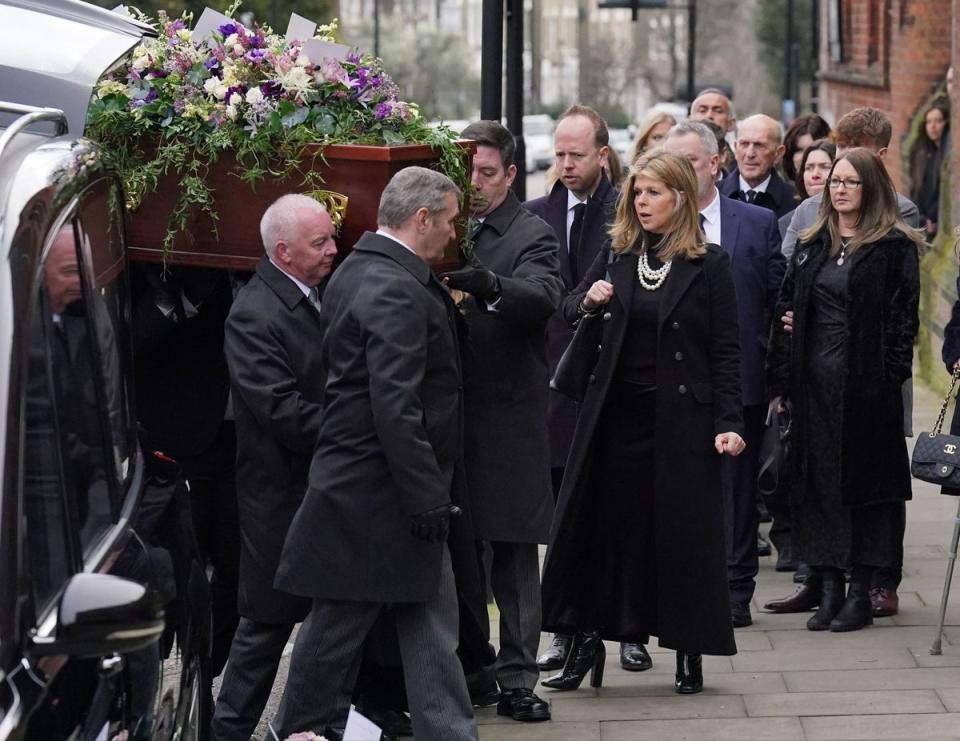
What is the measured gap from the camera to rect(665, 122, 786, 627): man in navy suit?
7.64m

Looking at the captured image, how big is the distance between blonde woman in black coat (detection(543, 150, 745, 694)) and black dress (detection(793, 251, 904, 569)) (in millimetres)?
1048

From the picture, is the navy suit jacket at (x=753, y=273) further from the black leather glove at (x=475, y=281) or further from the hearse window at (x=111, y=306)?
the hearse window at (x=111, y=306)

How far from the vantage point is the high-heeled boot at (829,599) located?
24.6ft

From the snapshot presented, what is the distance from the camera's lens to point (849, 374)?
286 inches

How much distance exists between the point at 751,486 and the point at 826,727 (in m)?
1.88

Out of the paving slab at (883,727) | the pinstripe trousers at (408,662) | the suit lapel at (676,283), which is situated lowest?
the paving slab at (883,727)

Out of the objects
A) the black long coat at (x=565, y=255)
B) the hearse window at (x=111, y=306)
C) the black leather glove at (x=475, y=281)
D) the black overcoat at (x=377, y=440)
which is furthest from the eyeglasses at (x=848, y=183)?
the hearse window at (x=111, y=306)

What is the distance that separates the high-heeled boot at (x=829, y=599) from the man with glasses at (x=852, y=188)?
212 millimetres

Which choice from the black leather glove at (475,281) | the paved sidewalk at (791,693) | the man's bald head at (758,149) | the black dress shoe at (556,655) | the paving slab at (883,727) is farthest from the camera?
the man's bald head at (758,149)

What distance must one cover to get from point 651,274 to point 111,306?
254 cm

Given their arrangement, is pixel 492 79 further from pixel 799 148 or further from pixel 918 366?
pixel 918 366

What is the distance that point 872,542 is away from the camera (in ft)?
24.3

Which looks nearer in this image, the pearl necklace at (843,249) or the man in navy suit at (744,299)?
the pearl necklace at (843,249)

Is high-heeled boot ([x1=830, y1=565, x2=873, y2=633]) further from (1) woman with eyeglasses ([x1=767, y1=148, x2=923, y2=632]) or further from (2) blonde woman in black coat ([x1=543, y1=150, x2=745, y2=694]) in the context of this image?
(2) blonde woman in black coat ([x1=543, y1=150, x2=745, y2=694])
